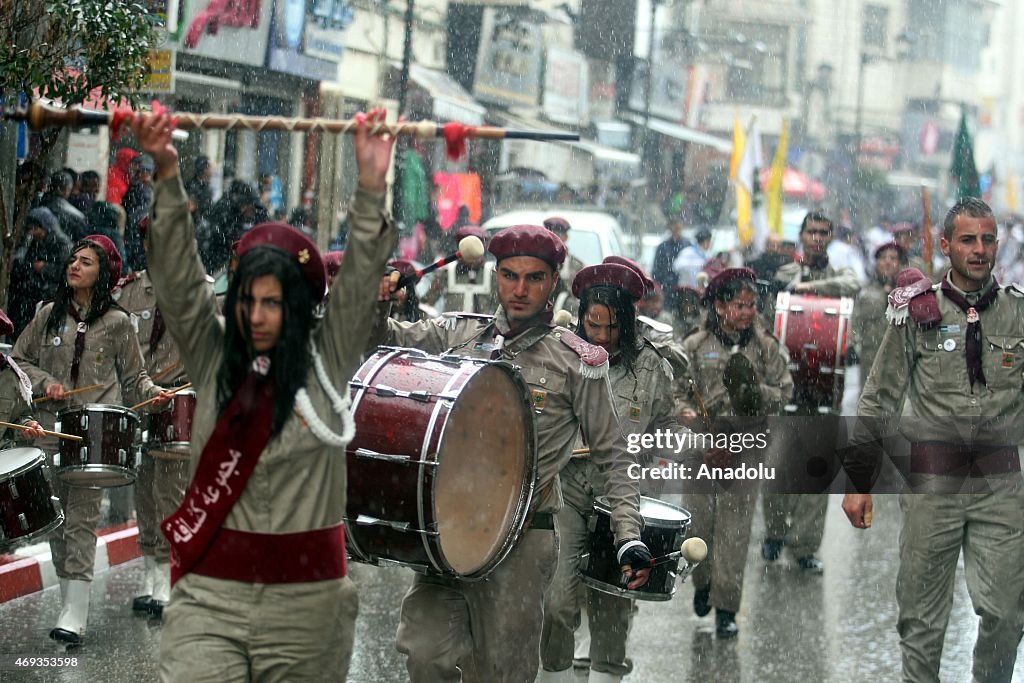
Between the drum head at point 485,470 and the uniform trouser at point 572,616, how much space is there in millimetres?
747

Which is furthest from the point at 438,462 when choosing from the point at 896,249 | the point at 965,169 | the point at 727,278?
the point at 965,169

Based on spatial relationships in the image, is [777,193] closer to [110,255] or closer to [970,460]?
[110,255]

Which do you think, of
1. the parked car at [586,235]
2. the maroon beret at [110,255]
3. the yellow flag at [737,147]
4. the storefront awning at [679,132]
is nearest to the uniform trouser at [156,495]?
the maroon beret at [110,255]

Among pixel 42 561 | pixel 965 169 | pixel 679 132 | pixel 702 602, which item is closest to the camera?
pixel 702 602

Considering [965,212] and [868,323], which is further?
[868,323]

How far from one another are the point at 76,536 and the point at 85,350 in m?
0.94

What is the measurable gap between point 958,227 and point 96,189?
9.17 m

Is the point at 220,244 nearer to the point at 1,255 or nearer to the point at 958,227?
the point at 1,255

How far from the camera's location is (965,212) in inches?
260

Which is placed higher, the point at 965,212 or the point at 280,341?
the point at 965,212

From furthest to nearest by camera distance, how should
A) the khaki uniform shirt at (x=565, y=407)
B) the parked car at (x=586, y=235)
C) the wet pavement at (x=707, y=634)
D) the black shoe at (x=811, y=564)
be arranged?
the parked car at (x=586, y=235), the black shoe at (x=811, y=564), the wet pavement at (x=707, y=634), the khaki uniform shirt at (x=565, y=407)

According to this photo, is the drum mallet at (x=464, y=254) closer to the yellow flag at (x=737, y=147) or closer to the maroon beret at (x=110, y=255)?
the maroon beret at (x=110, y=255)

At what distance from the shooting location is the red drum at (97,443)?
7285 mm

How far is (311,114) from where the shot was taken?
985 inches
